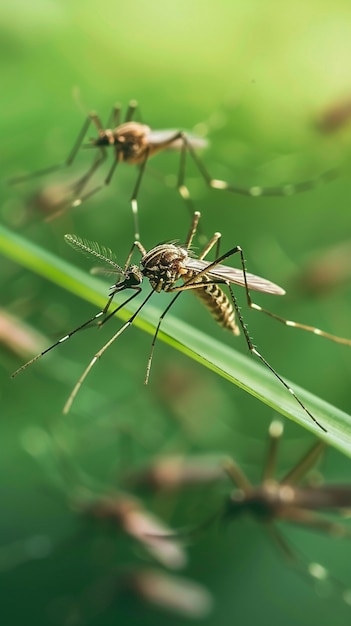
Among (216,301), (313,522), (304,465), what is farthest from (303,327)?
(313,522)

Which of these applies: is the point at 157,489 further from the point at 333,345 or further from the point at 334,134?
the point at 334,134

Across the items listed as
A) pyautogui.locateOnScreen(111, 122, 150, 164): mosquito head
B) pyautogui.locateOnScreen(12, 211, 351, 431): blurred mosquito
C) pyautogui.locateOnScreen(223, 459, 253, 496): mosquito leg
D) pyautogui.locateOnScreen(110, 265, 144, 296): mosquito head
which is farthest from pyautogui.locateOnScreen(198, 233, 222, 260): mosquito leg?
pyautogui.locateOnScreen(223, 459, 253, 496): mosquito leg

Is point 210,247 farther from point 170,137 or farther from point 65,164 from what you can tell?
point 65,164

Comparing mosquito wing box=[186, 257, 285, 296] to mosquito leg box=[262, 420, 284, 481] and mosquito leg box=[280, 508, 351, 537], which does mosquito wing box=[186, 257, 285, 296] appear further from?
mosquito leg box=[280, 508, 351, 537]

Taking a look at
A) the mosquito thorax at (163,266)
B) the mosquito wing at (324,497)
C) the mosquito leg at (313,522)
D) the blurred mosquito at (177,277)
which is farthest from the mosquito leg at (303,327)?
the mosquito leg at (313,522)

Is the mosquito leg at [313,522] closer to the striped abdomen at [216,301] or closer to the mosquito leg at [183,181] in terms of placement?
the striped abdomen at [216,301]
